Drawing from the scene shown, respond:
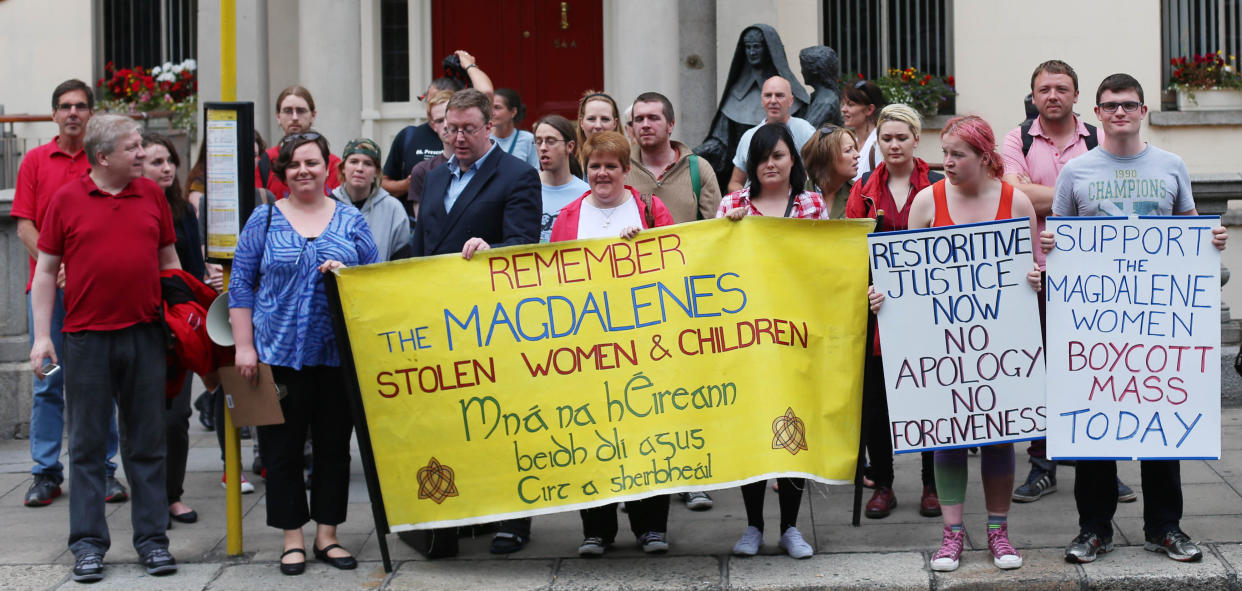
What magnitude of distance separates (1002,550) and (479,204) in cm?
264

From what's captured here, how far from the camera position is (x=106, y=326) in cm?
596

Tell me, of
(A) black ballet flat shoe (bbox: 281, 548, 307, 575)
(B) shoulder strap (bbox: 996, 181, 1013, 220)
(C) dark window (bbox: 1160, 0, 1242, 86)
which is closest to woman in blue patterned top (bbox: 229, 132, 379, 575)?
(A) black ballet flat shoe (bbox: 281, 548, 307, 575)

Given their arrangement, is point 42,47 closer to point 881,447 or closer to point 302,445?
point 302,445

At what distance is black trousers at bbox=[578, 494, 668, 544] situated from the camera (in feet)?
20.4

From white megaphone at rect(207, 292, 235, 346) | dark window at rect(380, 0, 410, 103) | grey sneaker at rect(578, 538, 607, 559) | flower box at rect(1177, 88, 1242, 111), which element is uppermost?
dark window at rect(380, 0, 410, 103)

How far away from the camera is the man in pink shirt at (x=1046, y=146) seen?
671cm

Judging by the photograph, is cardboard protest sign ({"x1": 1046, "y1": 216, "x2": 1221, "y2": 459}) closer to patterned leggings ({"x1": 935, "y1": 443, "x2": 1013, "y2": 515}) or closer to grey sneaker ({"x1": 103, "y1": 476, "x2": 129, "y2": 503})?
patterned leggings ({"x1": 935, "y1": 443, "x2": 1013, "y2": 515})

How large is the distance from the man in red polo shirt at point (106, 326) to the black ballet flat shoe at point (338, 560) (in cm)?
62

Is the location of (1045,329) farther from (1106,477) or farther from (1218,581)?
(1218,581)

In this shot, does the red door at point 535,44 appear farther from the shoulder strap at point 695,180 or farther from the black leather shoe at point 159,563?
the black leather shoe at point 159,563

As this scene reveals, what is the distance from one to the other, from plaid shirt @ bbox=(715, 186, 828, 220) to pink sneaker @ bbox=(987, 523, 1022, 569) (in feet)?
5.06

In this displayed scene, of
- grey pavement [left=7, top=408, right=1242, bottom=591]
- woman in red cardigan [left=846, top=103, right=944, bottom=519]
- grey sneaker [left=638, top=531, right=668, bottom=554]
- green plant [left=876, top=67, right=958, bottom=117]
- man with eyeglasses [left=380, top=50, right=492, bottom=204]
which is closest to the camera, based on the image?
grey pavement [left=7, top=408, right=1242, bottom=591]

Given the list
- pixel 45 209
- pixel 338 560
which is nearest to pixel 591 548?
pixel 338 560

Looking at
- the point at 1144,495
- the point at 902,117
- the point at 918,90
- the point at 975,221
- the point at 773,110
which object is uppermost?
the point at 918,90
